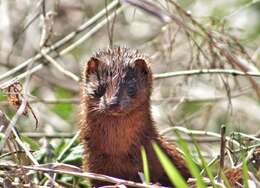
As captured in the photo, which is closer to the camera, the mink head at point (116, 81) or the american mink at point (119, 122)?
the mink head at point (116, 81)

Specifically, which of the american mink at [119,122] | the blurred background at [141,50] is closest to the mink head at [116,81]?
the american mink at [119,122]

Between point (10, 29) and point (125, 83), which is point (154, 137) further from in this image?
point (10, 29)

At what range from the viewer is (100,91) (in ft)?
17.2

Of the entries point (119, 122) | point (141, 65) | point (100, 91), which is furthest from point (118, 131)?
point (141, 65)

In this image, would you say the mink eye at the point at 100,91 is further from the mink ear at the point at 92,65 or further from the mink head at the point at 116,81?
the mink ear at the point at 92,65

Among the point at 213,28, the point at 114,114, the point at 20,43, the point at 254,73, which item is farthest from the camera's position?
the point at 20,43

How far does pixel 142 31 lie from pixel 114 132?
4.78 meters

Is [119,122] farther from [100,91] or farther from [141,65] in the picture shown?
[141,65]

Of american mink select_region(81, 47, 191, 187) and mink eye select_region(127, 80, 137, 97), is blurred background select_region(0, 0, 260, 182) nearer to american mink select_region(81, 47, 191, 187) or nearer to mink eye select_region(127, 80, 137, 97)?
american mink select_region(81, 47, 191, 187)

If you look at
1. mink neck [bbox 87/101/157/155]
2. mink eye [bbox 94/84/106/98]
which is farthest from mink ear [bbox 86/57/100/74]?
mink neck [bbox 87/101/157/155]

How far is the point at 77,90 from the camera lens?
8.74 m

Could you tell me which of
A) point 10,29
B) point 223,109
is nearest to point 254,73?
point 223,109

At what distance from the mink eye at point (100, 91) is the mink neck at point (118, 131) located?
130 mm

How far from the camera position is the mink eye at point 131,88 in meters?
5.17
